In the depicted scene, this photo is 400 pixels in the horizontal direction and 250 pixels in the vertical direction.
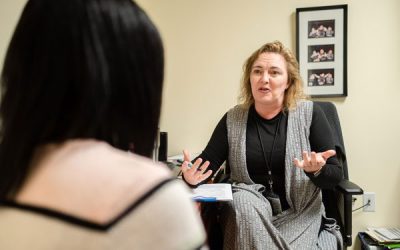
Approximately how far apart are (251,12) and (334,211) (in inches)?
48.9

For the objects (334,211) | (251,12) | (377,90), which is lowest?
(334,211)

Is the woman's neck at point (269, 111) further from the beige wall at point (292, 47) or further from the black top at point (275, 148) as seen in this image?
the beige wall at point (292, 47)

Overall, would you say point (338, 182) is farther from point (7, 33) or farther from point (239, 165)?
point (7, 33)

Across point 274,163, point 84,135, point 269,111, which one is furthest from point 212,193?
point 84,135

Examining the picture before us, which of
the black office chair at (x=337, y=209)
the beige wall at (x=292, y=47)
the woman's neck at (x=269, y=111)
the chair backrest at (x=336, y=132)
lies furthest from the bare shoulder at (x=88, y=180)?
the beige wall at (x=292, y=47)

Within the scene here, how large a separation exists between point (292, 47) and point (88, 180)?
75.2 inches

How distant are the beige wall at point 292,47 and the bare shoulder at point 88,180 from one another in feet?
5.91

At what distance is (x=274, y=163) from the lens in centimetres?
152

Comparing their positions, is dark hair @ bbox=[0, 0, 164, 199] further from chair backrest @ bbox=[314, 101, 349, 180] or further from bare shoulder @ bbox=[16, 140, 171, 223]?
chair backrest @ bbox=[314, 101, 349, 180]

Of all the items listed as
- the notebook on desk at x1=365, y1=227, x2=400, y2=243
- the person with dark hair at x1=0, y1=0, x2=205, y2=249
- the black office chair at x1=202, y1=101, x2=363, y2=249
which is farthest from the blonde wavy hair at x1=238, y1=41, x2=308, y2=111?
the person with dark hair at x1=0, y1=0, x2=205, y2=249

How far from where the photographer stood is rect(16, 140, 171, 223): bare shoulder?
39 centimetres

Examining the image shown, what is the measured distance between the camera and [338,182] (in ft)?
4.64

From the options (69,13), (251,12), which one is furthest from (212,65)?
(69,13)

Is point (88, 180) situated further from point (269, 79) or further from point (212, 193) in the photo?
point (269, 79)
